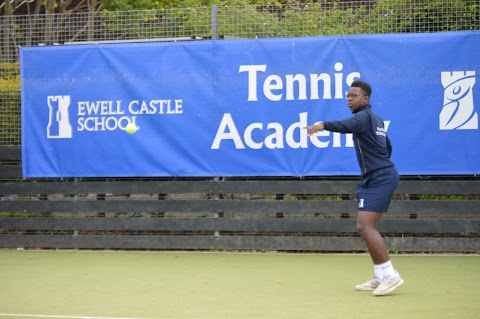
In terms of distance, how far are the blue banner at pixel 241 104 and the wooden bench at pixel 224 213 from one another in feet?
0.74

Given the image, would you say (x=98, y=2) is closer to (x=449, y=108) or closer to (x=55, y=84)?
(x=55, y=84)

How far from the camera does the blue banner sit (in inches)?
461

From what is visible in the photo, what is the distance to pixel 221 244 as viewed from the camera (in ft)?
40.7

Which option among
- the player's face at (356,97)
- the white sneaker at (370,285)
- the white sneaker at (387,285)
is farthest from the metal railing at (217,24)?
the white sneaker at (387,285)

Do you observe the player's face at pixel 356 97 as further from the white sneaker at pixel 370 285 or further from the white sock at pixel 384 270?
the white sneaker at pixel 370 285

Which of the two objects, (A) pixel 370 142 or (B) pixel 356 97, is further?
(B) pixel 356 97

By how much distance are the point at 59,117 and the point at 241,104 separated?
8.49ft

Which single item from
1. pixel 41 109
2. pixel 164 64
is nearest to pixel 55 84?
pixel 41 109

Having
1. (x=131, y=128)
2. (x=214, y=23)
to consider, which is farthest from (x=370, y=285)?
(x=214, y=23)

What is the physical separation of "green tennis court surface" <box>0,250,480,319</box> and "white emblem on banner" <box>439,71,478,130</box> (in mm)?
1656

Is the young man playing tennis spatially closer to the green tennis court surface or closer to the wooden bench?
the green tennis court surface

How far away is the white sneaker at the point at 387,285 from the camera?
26.7 ft

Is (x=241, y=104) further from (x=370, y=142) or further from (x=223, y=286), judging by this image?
(x=370, y=142)

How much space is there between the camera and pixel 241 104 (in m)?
12.3
